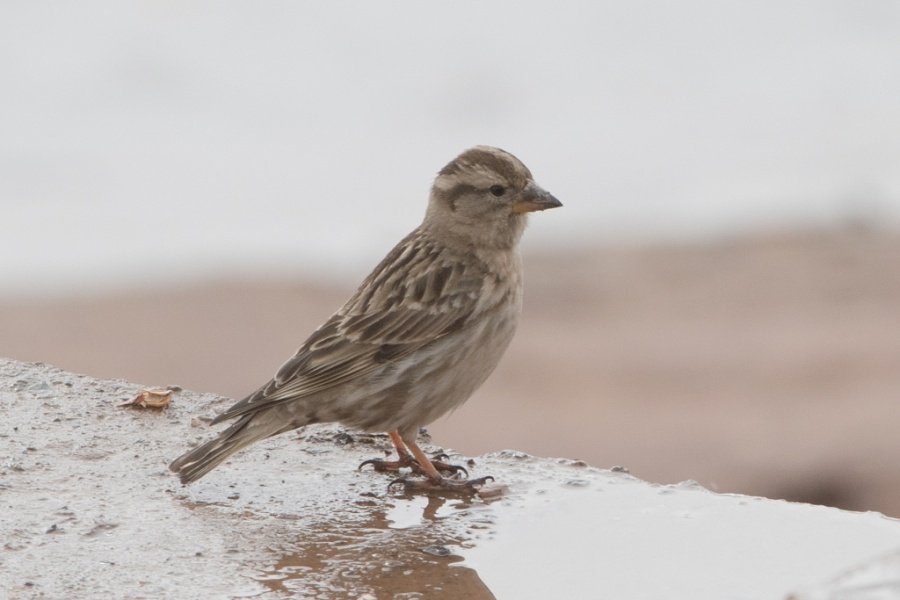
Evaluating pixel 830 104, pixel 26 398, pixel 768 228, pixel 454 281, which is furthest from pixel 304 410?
pixel 830 104

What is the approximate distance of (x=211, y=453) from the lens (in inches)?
199

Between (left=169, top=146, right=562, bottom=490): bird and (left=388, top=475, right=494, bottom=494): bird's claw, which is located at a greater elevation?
(left=169, top=146, right=562, bottom=490): bird

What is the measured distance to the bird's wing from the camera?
5.50m

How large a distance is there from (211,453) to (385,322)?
3.52 feet

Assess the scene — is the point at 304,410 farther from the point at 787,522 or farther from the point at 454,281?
the point at 787,522

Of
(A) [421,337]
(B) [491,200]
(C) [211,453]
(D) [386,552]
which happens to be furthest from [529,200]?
(D) [386,552]

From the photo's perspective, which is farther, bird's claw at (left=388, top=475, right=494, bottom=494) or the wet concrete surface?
bird's claw at (left=388, top=475, right=494, bottom=494)

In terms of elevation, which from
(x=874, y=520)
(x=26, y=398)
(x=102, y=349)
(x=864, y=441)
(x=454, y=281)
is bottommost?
(x=102, y=349)

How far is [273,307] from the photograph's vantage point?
17.2 meters

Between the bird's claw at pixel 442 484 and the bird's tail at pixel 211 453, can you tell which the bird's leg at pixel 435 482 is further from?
the bird's tail at pixel 211 453

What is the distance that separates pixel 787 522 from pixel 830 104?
2106 cm

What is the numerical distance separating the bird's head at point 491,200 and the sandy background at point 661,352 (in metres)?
5.99

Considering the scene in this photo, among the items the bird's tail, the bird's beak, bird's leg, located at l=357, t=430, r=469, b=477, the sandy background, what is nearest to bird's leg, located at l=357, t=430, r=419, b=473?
bird's leg, located at l=357, t=430, r=469, b=477

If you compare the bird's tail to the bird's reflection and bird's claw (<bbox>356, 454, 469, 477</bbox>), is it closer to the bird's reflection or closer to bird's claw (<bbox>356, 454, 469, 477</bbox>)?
the bird's reflection
